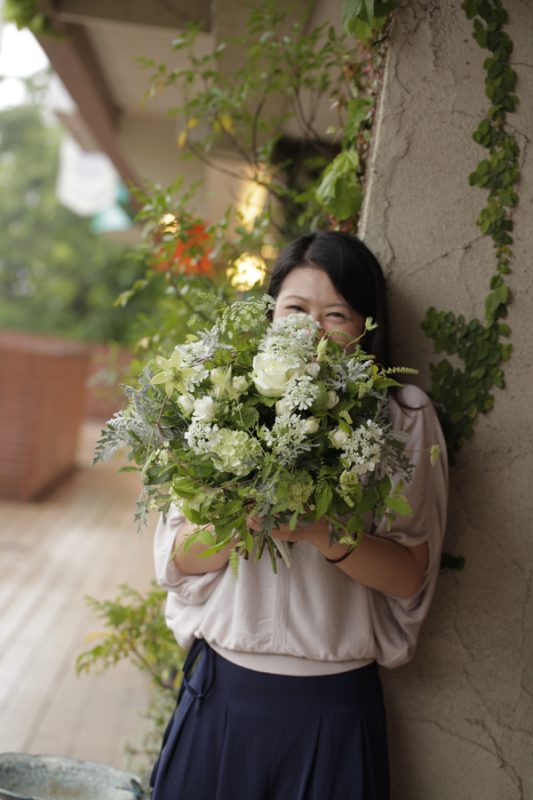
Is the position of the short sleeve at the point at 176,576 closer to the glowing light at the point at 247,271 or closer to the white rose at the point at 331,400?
the white rose at the point at 331,400

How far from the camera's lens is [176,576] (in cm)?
198

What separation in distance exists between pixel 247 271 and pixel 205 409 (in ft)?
4.54

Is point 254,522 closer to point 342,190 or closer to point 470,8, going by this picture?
point 342,190

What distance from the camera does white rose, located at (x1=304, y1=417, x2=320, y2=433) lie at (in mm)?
1534

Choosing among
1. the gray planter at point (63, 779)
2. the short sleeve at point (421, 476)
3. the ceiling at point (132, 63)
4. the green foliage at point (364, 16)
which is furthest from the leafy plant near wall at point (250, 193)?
the gray planter at point (63, 779)

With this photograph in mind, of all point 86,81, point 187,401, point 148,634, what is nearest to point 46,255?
point 86,81

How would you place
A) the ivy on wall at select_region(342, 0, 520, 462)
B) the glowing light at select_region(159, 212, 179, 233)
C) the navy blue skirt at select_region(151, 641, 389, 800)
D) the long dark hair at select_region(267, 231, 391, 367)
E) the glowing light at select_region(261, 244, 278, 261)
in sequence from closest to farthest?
the navy blue skirt at select_region(151, 641, 389, 800) < the long dark hair at select_region(267, 231, 391, 367) < the ivy on wall at select_region(342, 0, 520, 462) < the glowing light at select_region(159, 212, 179, 233) < the glowing light at select_region(261, 244, 278, 261)

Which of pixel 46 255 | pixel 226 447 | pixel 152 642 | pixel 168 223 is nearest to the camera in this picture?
pixel 226 447

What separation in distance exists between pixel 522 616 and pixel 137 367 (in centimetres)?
140

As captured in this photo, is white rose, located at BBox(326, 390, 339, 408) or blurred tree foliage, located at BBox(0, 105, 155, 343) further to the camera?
blurred tree foliage, located at BBox(0, 105, 155, 343)

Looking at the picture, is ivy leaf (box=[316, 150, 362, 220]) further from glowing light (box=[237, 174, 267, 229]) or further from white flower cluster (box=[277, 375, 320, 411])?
white flower cluster (box=[277, 375, 320, 411])

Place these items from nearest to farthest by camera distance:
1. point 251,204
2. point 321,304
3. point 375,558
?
point 375,558 → point 321,304 → point 251,204

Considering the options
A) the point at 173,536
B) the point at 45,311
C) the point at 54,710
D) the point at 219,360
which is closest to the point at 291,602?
the point at 173,536

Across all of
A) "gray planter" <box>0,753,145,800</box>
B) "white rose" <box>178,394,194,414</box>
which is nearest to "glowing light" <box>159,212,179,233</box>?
"white rose" <box>178,394,194,414</box>
